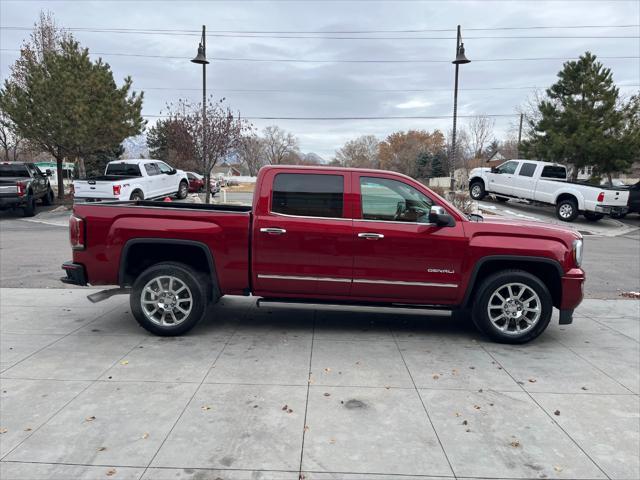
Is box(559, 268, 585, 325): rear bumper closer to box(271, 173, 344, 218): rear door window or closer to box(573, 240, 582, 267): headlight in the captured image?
box(573, 240, 582, 267): headlight

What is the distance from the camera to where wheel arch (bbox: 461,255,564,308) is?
17.5 feet

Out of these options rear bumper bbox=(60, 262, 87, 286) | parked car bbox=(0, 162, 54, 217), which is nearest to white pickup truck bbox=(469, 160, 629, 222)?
rear bumper bbox=(60, 262, 87, 286)

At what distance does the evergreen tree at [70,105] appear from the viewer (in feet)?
70.8

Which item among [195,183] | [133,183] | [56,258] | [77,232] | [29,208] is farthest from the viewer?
[195,183]

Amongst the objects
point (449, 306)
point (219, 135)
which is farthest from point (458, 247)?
point (219, 135)

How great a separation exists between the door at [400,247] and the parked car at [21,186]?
61.1 feet

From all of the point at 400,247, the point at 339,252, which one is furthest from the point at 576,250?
the point at 339,252

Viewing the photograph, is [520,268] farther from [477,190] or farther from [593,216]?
[477,190]

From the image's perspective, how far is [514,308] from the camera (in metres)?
5.44

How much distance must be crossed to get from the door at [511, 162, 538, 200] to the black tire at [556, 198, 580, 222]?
127 centimetres

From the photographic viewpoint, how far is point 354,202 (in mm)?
5398

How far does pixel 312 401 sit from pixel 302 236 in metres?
1.87

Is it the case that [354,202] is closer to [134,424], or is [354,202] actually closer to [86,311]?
[134,424]

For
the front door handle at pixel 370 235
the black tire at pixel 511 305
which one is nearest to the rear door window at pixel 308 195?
the front door handle at pixel 370 235
